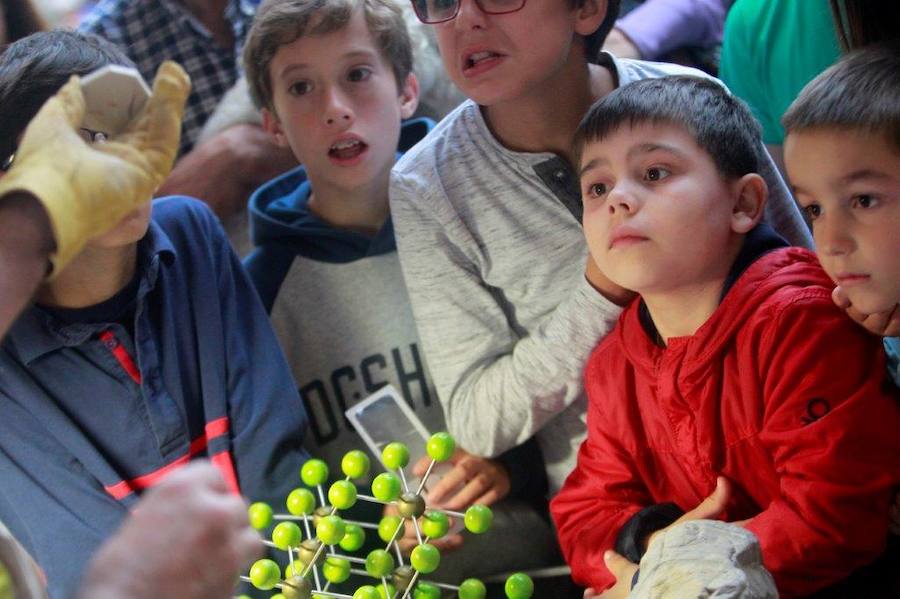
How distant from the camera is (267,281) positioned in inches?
52.5

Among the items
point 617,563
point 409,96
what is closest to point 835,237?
point 617,563

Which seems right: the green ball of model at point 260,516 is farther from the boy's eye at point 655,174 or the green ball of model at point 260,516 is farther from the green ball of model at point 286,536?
the boy's eye at point 655,174

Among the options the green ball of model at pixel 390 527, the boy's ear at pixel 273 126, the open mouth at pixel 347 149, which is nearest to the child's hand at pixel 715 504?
the green ball of model at pixel 390 527

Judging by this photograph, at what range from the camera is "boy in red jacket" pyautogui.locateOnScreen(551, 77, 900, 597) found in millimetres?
849

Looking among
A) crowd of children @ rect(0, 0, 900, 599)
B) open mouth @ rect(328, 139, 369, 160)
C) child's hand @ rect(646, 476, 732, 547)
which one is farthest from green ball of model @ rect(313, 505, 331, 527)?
open mouth @ rect(328, 139, 369, 160)

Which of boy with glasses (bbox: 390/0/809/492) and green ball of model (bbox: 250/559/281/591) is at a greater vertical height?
boy with glasses (bbox: 390/0/809/492)

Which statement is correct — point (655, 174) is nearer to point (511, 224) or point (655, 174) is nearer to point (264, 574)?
point (511, 224)

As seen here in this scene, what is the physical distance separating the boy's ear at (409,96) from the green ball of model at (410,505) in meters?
0.54

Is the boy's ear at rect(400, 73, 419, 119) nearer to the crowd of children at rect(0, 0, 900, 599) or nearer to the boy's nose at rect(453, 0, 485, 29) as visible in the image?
the crowd of children at rect(0, 0, 900, 599)

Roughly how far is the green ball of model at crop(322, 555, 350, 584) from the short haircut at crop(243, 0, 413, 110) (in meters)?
0.62

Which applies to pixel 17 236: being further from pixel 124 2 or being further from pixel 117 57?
pixel 124 2

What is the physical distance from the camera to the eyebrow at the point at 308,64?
1242mm

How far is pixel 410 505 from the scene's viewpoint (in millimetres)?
1039

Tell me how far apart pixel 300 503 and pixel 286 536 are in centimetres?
5
